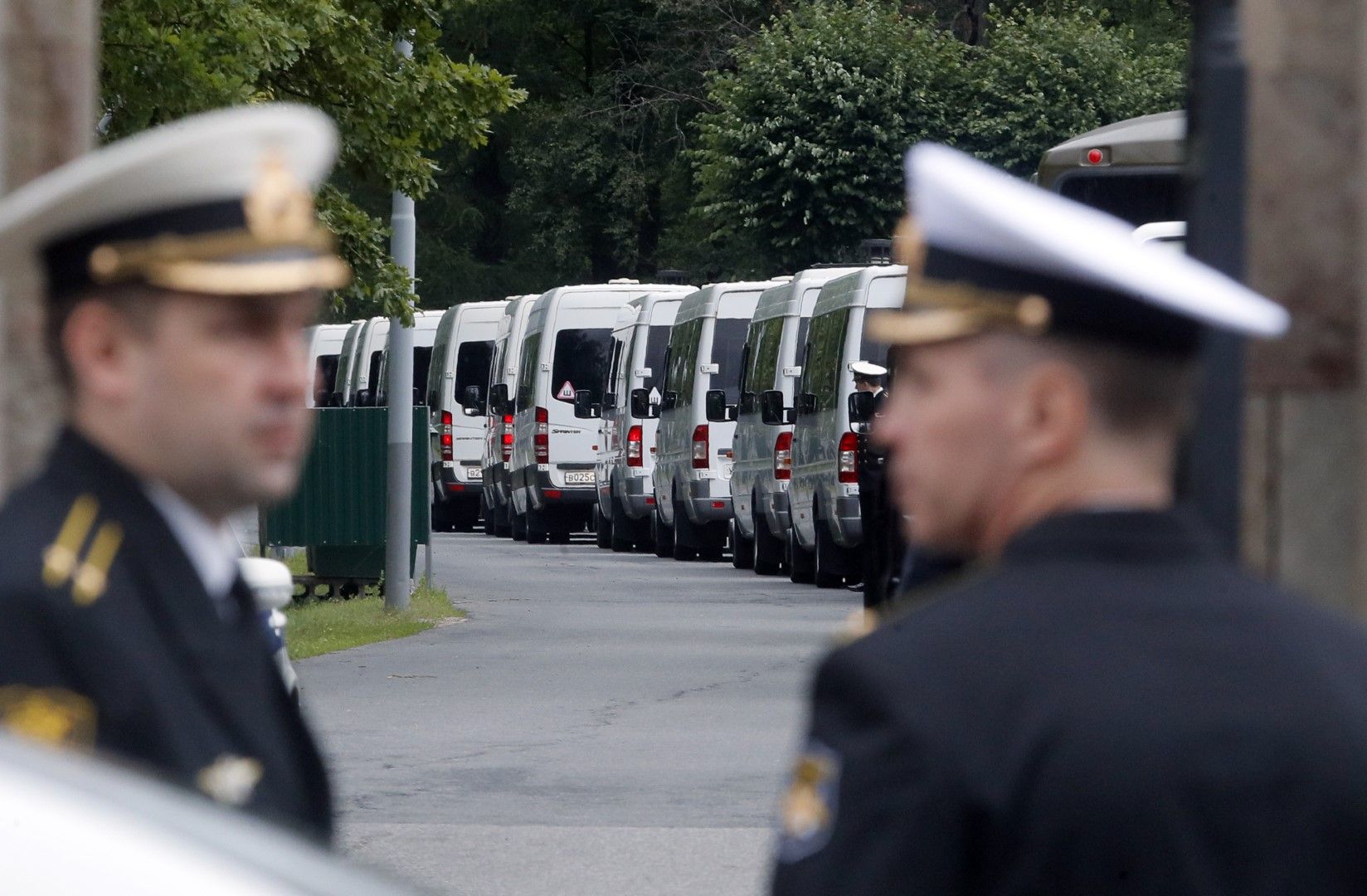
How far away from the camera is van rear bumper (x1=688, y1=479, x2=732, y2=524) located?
29375mm

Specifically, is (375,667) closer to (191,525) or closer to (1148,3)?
(191,525)

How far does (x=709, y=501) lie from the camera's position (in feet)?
96.5

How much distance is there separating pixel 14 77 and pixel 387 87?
12373 mm

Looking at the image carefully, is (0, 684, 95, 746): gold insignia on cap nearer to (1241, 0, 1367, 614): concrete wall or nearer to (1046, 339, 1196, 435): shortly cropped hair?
(1046, 339, 1196, 435): shortly cropped hair

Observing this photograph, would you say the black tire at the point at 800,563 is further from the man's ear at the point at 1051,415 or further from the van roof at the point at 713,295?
the man's ear at the point at 1051,415

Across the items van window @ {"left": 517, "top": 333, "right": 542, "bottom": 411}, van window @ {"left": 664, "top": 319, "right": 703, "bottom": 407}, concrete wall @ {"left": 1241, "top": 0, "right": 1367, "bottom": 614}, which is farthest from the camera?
van window @ {"left": 517, "top": 333, "right": 542, "bottom": 411}

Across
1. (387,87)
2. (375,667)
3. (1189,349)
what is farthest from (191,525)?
(387,87)

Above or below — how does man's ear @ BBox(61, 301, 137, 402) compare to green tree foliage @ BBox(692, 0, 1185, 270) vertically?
below

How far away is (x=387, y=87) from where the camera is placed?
1781 centimetres

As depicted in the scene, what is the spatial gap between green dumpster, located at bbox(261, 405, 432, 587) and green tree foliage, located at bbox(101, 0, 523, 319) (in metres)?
2.32

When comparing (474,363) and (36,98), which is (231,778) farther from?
(474,363)

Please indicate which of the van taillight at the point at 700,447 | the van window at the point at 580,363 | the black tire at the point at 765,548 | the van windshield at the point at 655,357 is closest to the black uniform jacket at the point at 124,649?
the black tire at the point at 765,548

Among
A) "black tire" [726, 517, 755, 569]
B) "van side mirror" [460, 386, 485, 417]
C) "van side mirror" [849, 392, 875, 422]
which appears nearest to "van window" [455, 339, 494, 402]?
"van side mirror" [460, 386, 485, 417]

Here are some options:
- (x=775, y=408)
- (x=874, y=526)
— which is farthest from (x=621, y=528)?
(x=874, y=526)
